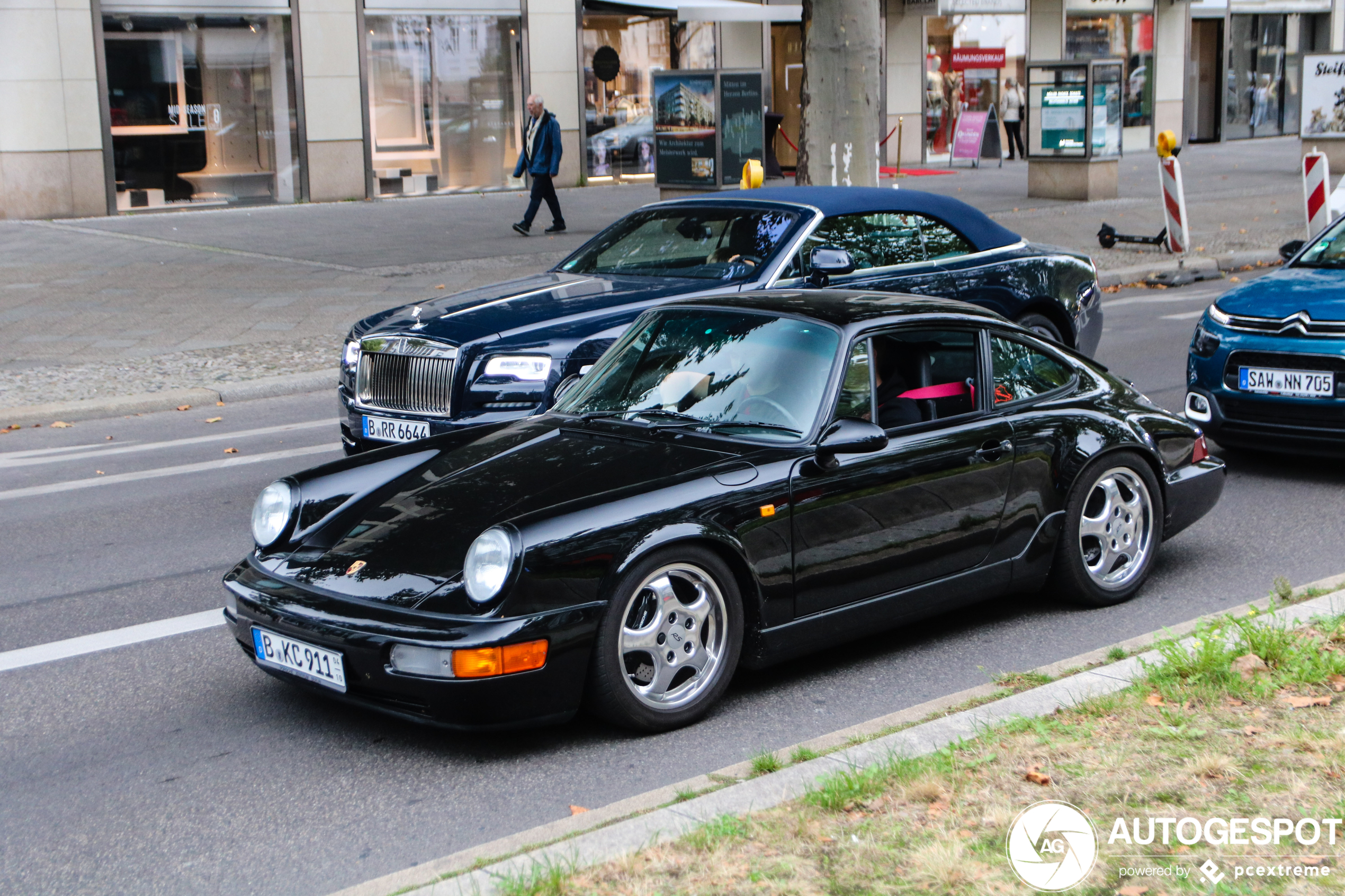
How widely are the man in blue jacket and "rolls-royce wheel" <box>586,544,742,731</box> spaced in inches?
597

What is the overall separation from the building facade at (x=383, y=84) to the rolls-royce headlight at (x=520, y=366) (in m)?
14.1

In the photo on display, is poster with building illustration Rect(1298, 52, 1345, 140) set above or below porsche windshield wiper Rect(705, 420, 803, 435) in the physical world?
above

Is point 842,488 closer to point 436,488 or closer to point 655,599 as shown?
point 655,599

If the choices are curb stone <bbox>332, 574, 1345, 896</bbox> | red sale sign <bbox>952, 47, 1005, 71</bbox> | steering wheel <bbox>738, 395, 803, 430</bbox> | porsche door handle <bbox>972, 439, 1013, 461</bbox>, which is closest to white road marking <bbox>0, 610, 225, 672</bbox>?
steering wheel <bbox>738, 395, 803, 430</bbox>

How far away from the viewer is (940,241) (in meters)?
9.16

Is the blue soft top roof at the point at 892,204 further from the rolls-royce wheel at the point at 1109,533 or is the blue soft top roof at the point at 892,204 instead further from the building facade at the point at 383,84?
the building facade at the point at 383,84

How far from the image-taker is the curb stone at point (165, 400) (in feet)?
34.6

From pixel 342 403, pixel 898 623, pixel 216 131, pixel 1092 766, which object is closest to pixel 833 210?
pixel 342 403

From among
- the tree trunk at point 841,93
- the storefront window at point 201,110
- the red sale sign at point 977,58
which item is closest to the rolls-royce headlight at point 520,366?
the tree trunk at point 841,93

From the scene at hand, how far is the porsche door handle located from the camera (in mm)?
5480

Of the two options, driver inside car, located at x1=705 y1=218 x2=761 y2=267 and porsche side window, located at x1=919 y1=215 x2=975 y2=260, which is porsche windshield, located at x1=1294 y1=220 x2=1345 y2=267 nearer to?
porsche side window, located at x1=919 y1=215 x2=975 y2=260

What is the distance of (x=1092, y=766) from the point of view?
13.0 feet
